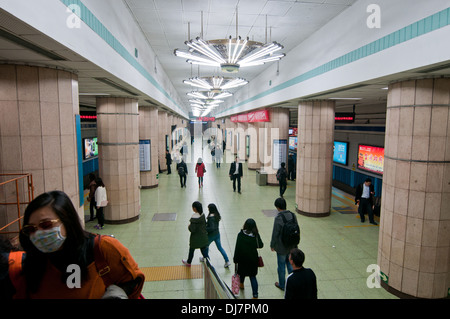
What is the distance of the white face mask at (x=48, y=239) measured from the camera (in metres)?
1.65

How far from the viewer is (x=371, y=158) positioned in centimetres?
1200

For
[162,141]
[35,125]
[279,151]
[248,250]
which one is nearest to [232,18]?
[35,125]

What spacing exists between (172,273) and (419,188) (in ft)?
16.4

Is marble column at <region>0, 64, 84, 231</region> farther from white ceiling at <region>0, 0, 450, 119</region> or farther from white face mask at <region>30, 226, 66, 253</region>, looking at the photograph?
white face mask at <region>30, 226, 66, 253</region>

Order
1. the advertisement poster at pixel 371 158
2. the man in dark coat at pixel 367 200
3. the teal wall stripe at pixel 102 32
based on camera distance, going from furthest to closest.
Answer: the advertisement poster at pixel 371 158
the man in dark coat at pixel 367 200
the teal wall stripe at pixel 102 32

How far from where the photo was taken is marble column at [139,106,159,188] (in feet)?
46.1

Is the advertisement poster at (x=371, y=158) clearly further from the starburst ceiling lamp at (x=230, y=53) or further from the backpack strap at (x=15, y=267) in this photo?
the backpack strap at (x=15, y=267)

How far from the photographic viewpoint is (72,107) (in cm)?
475

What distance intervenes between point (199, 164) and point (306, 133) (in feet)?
18.5

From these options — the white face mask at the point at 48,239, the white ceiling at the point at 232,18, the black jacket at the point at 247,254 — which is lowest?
the black jacket at the point at 247,254

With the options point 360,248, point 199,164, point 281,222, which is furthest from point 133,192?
point 360,248

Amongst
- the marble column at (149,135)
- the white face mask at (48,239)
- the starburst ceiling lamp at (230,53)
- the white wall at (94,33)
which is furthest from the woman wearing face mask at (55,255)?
the marble column at (149,135)

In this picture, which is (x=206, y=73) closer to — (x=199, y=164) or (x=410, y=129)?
(x=199, y=164)

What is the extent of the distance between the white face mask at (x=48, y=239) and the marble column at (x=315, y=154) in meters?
9.01
